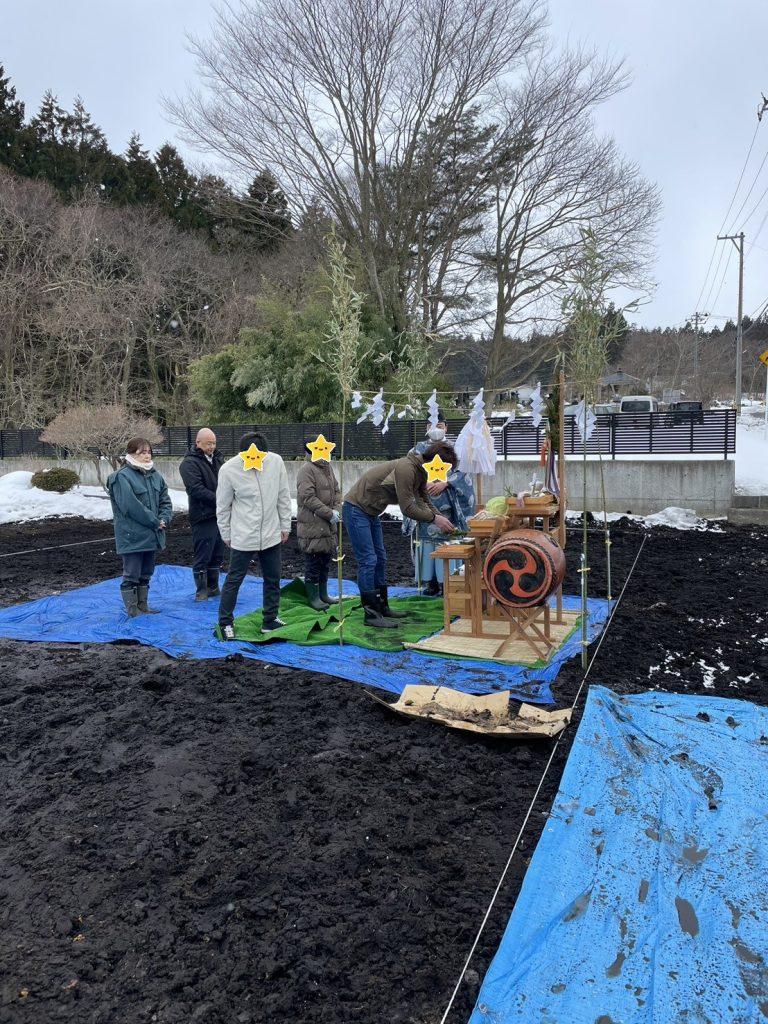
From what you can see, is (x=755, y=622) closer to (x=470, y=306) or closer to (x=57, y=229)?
(x=470, y=306)

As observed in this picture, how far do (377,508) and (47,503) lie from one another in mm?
11426

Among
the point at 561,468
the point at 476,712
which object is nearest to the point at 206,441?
the point at 561,468

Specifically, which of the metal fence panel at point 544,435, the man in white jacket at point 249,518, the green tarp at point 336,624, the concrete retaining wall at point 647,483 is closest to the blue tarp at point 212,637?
the green tarp at point 336,624

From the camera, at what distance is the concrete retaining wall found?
11.5 metres

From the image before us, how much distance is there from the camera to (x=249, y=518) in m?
5.45

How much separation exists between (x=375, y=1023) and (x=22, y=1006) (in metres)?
0.99

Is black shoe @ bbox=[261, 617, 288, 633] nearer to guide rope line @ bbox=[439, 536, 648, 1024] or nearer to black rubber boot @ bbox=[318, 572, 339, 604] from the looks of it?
black rubber boot @ bbox=[318, 572, 339, 604]

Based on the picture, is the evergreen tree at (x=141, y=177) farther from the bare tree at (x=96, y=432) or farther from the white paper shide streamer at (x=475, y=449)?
the white paper shide streamer at (x=475, y=449)

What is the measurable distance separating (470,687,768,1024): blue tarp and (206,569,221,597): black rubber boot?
4269 millimetres

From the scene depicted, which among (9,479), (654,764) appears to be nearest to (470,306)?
(9,479)

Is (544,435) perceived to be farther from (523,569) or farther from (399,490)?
(523,569)

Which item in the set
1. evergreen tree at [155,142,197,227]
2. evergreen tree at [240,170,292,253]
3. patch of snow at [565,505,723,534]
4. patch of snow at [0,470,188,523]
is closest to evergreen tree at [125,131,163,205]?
evergreen tree at [155,142,197,227]

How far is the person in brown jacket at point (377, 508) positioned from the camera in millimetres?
5371

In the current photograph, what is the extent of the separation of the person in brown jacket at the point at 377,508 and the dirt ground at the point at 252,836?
1.19 metres
